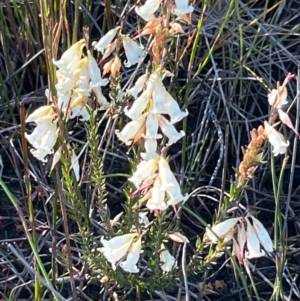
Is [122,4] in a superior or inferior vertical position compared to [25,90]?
superior

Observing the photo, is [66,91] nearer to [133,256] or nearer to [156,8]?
[156,8]

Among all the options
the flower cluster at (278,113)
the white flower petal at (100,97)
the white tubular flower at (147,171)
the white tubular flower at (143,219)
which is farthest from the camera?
the white tubular flower at (143,219)

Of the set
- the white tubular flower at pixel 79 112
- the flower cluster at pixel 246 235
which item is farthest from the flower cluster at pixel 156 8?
the flower cluster at pixel 246 235

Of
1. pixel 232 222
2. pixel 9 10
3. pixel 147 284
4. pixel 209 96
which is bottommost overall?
pixel 147 284

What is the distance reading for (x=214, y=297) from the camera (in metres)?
1.62

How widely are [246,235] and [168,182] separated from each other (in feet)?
0.59

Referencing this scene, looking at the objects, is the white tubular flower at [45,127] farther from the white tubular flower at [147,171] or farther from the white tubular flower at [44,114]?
the white tubular flower at [147,171]

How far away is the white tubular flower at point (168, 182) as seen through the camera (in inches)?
41.6

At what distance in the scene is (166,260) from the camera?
1.35 metres

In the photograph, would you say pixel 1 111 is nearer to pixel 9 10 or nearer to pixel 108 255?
pixel 9 10

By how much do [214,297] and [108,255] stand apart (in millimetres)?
521

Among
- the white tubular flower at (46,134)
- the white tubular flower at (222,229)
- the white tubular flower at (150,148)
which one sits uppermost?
the white tubular flower at (46,134)

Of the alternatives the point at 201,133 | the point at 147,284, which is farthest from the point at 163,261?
the point at 201,133

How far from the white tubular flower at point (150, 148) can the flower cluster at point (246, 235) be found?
18 cm
